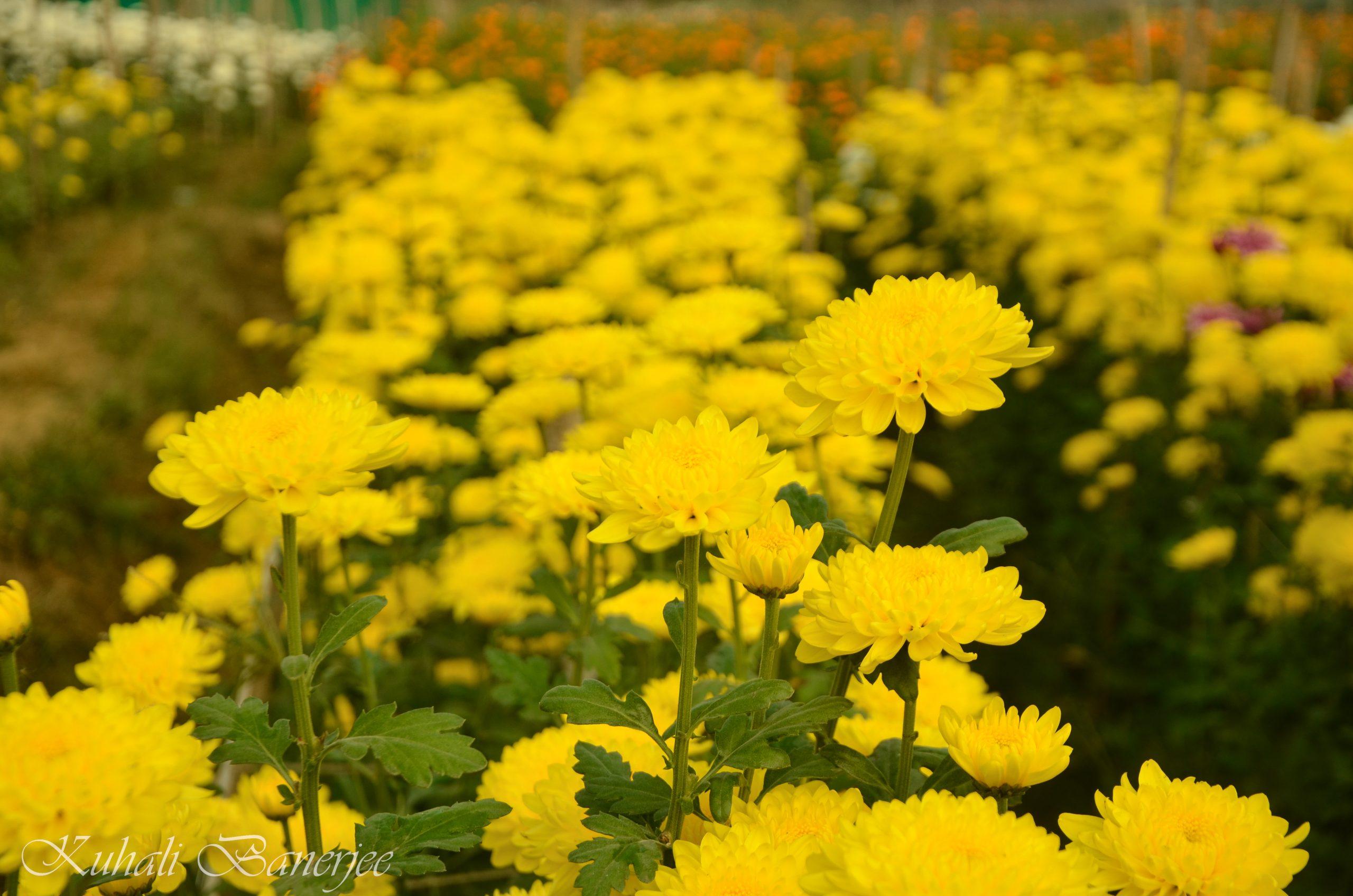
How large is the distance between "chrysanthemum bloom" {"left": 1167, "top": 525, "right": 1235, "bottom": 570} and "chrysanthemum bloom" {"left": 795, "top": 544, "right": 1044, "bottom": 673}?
2.38m

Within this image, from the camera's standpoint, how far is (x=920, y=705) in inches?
47.2

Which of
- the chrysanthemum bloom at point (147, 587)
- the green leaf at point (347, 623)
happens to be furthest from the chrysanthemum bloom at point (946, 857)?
the chrysanthemum bloom at point (147, 587)

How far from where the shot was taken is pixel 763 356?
2.10 m

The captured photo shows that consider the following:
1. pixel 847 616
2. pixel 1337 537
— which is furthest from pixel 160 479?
pixel 1337 537

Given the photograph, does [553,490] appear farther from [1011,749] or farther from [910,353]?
[1011,749]

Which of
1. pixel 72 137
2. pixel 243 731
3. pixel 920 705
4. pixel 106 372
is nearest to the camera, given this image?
pixel 243 731

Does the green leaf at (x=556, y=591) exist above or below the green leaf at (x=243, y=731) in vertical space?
below

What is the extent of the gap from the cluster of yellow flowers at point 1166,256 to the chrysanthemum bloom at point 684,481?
2097 millimetres

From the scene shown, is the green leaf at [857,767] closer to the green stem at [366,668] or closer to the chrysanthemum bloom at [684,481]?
the chrysanthemum bloom at [684,481]

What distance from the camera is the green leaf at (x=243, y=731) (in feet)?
2.83

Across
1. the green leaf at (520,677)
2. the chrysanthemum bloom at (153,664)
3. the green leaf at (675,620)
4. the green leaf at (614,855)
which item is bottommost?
the green leaf at (520,677)

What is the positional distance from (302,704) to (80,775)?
7.4 inches

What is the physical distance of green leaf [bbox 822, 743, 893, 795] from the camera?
85cm

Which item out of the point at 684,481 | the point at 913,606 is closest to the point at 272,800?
the point at 684,481
